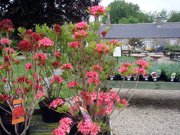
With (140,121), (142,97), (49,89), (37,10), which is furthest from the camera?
(37,10)

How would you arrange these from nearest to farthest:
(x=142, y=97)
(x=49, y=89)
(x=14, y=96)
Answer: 1. (x=14, y=96)
2. (x=49, y=89)
3. (x=142, y=97)

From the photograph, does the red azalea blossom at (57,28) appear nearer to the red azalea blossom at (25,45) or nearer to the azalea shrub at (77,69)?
the azalea shrub at (77,69)

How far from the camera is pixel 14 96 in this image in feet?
8.78

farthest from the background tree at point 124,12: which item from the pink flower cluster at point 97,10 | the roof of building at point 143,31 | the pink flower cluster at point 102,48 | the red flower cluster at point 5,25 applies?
the pink flower cluster at point 102,48

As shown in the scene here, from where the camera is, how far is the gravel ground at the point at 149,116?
4.23 m

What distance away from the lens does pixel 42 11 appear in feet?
49.1

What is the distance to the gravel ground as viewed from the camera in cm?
423

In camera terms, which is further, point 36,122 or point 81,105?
point 36,122

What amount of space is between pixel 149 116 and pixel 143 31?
115 ft

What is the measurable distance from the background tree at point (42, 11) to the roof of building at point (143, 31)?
2223 cm

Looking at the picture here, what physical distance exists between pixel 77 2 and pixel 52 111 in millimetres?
13451

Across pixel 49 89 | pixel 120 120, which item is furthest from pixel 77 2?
pixel 49 89

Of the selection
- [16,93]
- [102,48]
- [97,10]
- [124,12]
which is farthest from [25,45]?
[124,12]

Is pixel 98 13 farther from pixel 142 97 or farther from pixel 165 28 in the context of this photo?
pixel 165 28
